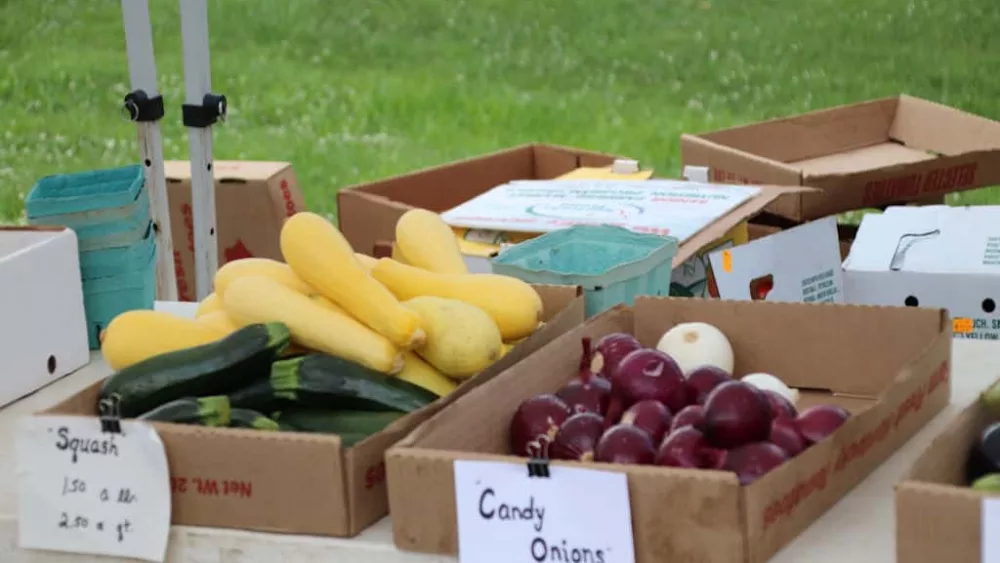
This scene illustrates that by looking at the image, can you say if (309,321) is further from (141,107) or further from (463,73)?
(463,73)

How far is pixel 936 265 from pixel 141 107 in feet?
4.05

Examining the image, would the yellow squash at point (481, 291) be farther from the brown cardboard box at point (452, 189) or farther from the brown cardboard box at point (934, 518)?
the brown cardboard box at point (452, 189)

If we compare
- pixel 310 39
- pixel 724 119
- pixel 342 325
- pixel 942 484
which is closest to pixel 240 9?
pixel 310 39

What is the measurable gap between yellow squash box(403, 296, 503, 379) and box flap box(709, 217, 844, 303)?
0.59m

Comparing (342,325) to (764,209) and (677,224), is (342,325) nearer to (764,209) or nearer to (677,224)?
(677,224)

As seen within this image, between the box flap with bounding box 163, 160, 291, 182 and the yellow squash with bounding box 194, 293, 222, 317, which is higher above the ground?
the yellow squash with bounding box 194, 293, 222, 317

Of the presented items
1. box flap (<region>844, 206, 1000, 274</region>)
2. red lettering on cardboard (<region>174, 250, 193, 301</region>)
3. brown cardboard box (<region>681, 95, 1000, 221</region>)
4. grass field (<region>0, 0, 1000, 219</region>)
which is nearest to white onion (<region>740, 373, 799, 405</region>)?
box flap (<region>844, 206, 1000, 274</region>)

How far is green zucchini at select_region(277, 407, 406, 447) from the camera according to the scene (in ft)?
4.20

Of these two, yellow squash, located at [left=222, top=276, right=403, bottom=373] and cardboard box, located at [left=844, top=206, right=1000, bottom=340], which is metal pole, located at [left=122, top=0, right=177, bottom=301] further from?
cardboard box, located at [left=844, top=206, right=1000, bottom=340]

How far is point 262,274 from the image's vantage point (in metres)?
1.48

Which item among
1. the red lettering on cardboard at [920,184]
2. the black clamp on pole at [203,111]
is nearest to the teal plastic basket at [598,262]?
the black clamp on pole at [203,111]

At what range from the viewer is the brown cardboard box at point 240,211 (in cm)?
267

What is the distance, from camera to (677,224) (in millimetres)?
2098

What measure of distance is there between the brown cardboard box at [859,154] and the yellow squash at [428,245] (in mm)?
978
